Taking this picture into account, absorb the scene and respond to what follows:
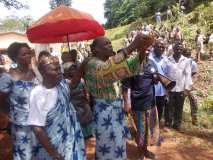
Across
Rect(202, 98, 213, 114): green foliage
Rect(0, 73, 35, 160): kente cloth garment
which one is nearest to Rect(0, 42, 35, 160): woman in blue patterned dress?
Rect(0, 73, 35, 160): kente cloth garment

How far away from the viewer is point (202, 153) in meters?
6.83

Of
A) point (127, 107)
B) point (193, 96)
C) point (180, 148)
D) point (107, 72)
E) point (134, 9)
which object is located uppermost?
point (134, 9)

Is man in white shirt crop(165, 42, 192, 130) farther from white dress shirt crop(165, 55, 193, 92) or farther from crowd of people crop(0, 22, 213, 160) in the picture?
crowd of people crop(0, 22, 213, 160)

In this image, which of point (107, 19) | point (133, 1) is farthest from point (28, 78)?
point (107, 19)

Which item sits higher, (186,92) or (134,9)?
(134,9)

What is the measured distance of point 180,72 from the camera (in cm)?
786

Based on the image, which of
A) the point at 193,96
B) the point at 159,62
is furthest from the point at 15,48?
the point at 193,96

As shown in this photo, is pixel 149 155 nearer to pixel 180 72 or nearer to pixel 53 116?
pixel 180 72

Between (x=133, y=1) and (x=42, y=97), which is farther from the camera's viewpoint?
(x=133, y=1)

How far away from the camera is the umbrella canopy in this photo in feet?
16.2

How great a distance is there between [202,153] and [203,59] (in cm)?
1145

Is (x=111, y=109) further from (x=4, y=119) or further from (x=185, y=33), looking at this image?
(x=185, y=33)

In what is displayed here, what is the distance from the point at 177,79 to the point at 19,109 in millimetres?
4421

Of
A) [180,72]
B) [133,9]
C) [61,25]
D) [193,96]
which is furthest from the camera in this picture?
[133,9]
